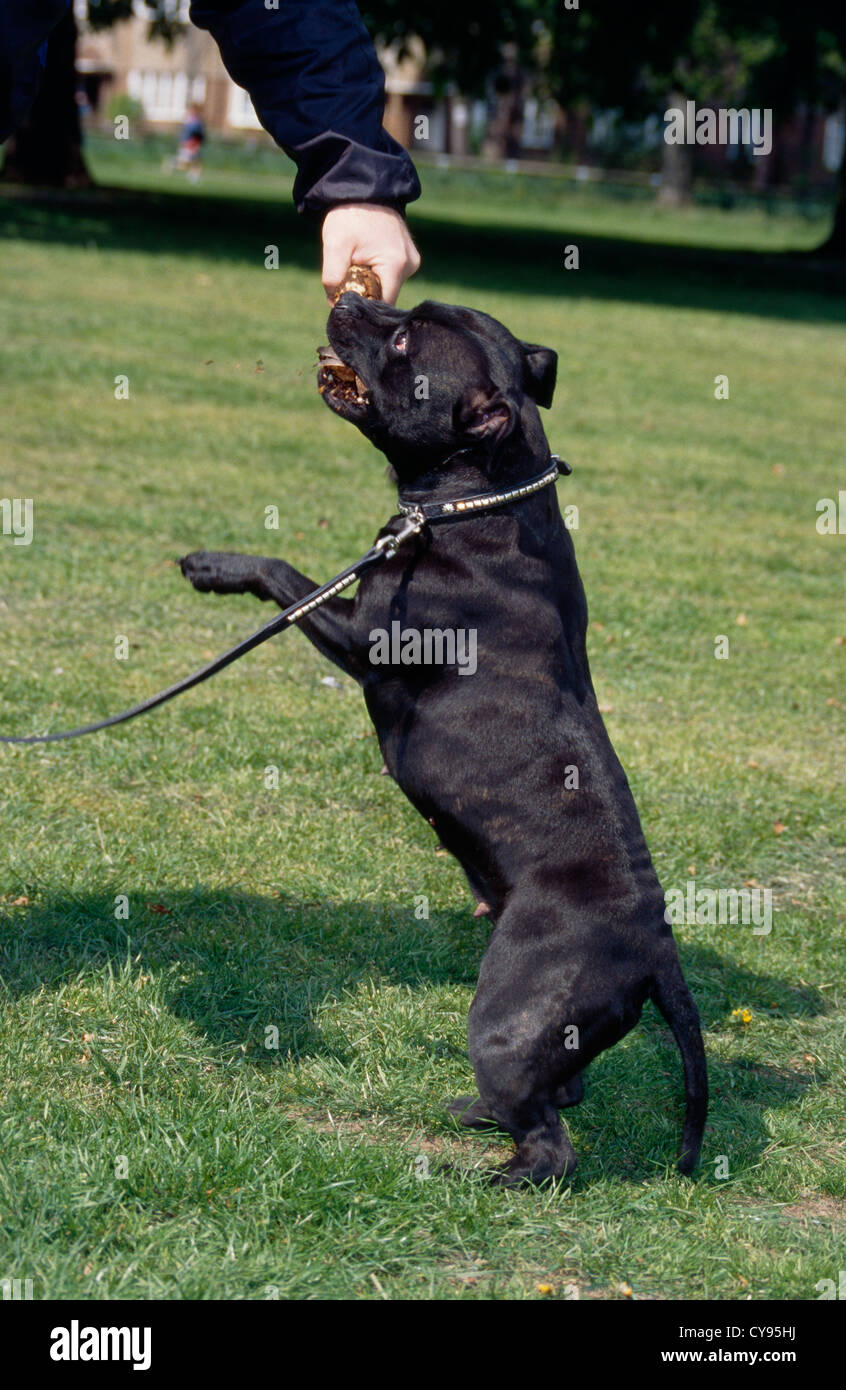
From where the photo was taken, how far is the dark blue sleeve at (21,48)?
3.47 metres

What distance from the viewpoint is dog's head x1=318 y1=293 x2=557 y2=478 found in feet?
12.2

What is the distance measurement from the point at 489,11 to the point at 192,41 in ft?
135

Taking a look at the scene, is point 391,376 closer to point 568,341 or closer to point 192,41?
point 568,341

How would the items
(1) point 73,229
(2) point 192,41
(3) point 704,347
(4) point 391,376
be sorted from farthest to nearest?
(2) point 192,41, (1) point 73,229, (3) point 704,347, (4) point 391,376


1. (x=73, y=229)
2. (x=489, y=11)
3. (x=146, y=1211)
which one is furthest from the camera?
(x=489, y=11)

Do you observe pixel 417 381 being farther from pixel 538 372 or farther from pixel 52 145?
pixel 52 145

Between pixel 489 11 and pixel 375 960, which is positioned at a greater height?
pixel 489 11

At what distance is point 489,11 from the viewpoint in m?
27.1

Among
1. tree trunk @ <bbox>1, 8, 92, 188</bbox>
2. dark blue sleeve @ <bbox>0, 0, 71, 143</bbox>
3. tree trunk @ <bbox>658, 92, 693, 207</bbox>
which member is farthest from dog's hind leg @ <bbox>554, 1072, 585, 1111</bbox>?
tree trunk @ <bbox>658, 92, 693, 207</bbox>

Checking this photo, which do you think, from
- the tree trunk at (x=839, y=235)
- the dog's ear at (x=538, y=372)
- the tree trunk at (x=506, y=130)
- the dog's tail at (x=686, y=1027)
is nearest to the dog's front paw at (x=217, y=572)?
the dog's ear at (x=538, y=372)

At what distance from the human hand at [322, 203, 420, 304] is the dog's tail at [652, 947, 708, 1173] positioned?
1.85 m

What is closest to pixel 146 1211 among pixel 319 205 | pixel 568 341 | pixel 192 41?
pixel 319 205

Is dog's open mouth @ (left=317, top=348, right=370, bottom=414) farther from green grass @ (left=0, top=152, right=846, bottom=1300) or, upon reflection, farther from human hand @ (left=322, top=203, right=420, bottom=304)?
green grass @ (left=0, top=152, right=846, bottom=1300)

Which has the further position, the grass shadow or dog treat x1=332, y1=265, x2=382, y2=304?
the grass shadow
